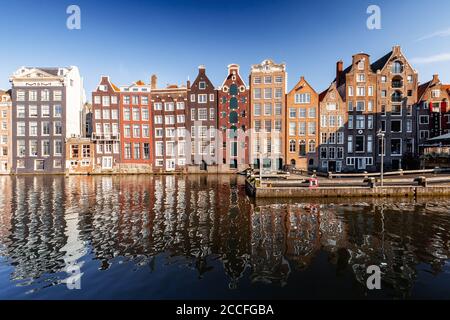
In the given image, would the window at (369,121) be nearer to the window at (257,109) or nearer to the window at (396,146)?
the window at (396,146)

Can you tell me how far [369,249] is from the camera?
44.0ft

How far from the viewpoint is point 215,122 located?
6109 cm

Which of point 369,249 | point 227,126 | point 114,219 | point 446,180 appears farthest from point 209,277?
point 227,126

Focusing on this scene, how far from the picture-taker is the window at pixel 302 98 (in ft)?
188

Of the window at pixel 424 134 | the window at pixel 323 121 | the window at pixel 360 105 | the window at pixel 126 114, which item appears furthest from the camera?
the window at pixel 126 114

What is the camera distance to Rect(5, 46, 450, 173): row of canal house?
55.5 meters

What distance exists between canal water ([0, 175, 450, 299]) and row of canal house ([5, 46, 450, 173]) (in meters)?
35.8

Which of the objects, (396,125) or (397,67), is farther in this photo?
Answer: (396,125)

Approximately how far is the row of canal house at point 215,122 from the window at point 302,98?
0.24m

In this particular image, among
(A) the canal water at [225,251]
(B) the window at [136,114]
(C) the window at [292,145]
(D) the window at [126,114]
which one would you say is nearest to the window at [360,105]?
(C) the window at [292,145]

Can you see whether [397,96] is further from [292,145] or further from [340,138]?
[292,145]

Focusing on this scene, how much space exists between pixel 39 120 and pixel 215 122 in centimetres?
4595

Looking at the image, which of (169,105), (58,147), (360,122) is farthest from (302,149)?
(58,147)

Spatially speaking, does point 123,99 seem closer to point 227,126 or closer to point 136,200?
point 227,126
